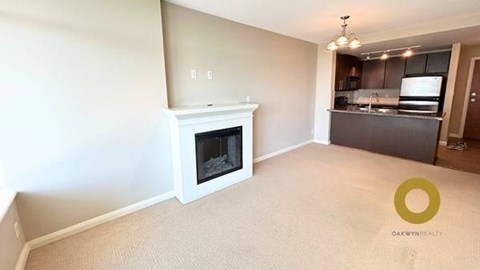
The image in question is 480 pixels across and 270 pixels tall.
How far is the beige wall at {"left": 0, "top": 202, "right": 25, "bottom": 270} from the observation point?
60.9 inches

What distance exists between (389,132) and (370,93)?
9.26ft

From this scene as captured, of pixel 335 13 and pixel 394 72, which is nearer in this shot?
pixel 335 13

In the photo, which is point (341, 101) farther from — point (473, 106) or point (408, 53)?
point (473, 106)

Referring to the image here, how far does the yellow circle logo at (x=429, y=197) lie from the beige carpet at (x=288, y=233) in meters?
0.06

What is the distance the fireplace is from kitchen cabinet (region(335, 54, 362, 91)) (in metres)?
3.48

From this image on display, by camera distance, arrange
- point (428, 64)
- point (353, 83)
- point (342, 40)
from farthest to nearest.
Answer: point (353, 83), point (428, 64), point (342, 40)

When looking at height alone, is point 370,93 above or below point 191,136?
above

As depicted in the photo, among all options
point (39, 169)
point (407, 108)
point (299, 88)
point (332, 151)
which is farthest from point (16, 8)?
point (407, 108)

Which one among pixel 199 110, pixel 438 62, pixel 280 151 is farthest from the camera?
pixel 438 62

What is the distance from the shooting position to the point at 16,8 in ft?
5.79

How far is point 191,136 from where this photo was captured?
2.72 metres

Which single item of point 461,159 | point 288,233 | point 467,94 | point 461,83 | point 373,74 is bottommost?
point 288,233

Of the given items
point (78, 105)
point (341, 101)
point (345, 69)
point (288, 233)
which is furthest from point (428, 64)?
point (78, 105)

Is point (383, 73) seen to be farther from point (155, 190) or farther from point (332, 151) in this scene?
point (155, 190)
